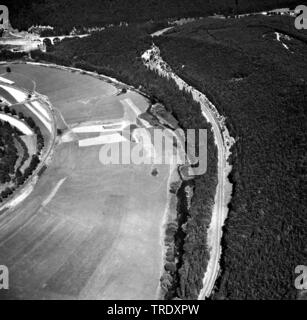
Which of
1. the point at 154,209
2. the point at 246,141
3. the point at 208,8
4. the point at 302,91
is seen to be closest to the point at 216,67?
the point at 302,91

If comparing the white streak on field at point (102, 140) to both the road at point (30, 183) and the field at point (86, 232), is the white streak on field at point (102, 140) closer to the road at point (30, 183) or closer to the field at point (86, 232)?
the field at point (86, 232)

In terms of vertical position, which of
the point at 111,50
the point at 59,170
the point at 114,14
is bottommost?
the point at 59,170

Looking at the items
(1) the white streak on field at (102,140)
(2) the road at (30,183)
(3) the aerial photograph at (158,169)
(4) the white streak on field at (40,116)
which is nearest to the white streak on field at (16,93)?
(3) the aerial photograph at (158,169)

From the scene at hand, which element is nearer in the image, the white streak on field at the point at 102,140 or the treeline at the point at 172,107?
the treeline at the point at 172,107

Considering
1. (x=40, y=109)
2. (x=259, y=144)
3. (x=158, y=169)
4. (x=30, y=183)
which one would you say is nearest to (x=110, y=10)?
(x=40, y=109)

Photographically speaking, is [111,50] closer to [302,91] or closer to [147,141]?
[147,141]

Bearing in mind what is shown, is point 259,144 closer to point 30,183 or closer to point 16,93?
point 30,183
